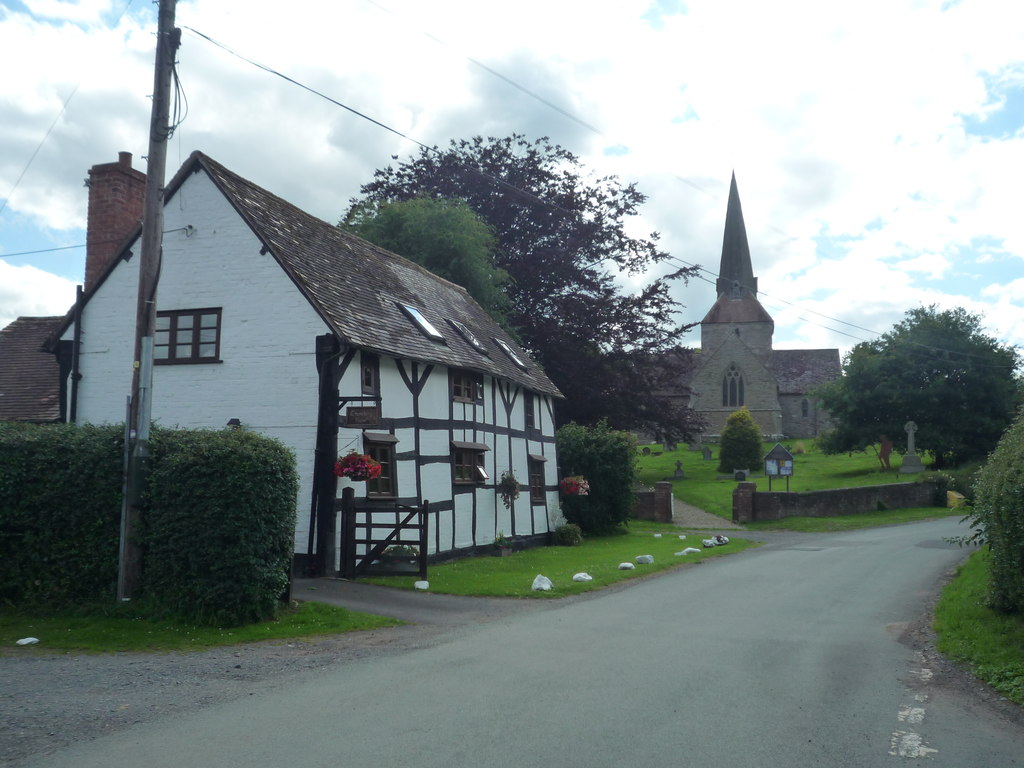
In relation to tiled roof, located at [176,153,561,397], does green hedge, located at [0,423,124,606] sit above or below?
below

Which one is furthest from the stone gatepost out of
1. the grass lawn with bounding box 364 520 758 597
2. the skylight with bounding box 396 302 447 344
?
the skylight with bounding box 396 302 447 344

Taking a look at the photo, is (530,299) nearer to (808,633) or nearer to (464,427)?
(464,427)

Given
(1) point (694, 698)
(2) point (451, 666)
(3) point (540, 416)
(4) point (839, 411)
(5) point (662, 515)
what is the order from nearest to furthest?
(1) point (694, 698) → (2) point (451, 666) → (3) point (540, 416) → (5) point (662, 515) → (4) point (839, 411)

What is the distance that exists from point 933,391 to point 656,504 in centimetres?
2386

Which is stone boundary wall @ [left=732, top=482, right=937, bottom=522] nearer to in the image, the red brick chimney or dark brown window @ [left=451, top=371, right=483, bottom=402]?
dark brown window @ [left=451, top=371, right=483, bottom=402]

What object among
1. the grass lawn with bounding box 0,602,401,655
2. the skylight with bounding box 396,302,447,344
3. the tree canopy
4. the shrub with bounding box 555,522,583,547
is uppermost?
the tree canopy

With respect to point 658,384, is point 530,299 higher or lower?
higher

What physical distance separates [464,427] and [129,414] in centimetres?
1055

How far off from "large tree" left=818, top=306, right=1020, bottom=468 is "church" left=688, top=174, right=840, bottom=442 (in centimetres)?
2267

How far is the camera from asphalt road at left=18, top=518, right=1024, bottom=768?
644cm

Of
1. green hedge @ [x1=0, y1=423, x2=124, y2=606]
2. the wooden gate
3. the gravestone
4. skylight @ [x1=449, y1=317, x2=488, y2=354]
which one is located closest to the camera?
green hedge @ [x1=0, y1=423, x2=124, y2=606]

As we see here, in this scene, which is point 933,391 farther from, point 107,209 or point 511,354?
point 107,209

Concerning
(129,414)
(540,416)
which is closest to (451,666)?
(129,414)

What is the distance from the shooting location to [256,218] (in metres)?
18.9
